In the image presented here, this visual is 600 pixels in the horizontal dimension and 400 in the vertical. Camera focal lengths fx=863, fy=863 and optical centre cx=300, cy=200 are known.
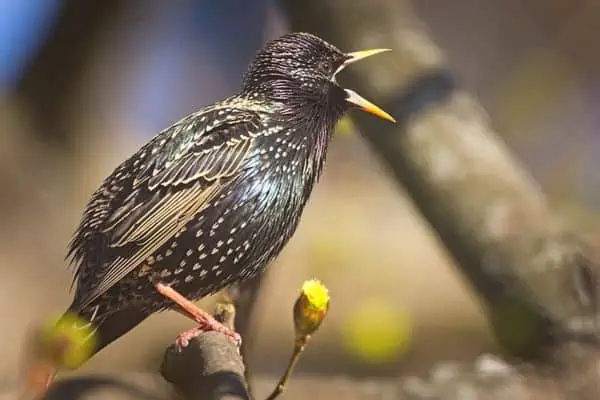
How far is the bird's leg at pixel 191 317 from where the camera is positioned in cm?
78

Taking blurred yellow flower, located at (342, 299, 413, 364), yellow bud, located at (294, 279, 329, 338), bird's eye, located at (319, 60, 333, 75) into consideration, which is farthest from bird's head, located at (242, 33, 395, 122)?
blurred yellow flower, located at (342, 299, 413, 364)

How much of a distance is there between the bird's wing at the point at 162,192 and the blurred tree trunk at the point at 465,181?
A: 154 mm

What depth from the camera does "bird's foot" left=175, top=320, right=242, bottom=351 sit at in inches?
30.7

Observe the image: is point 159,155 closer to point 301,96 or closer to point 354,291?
point 301,96

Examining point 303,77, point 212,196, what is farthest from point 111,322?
point 303,77

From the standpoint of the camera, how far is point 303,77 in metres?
0.82

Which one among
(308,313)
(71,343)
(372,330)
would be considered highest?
(372,330)

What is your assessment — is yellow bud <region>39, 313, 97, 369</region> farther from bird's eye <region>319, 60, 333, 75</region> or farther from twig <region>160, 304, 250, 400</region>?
bird's eye <region>319, 60, 333, 75</region>

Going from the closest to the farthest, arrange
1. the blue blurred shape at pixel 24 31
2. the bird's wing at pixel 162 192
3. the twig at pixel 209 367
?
the twig at pixel 209 367 → the bird's wing at pixel 162 192 → the blue blurred shape at pixel 24 31

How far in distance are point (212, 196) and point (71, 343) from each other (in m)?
0.19

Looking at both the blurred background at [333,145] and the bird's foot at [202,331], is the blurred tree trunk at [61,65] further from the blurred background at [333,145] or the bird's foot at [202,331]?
the bird's foot at [202,331]

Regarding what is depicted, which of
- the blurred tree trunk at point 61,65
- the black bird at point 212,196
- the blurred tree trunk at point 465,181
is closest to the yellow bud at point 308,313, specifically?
the black bird at point 212,196

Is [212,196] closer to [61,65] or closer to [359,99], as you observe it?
[359,99]

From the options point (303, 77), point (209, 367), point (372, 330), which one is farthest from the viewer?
point (372, 330)
